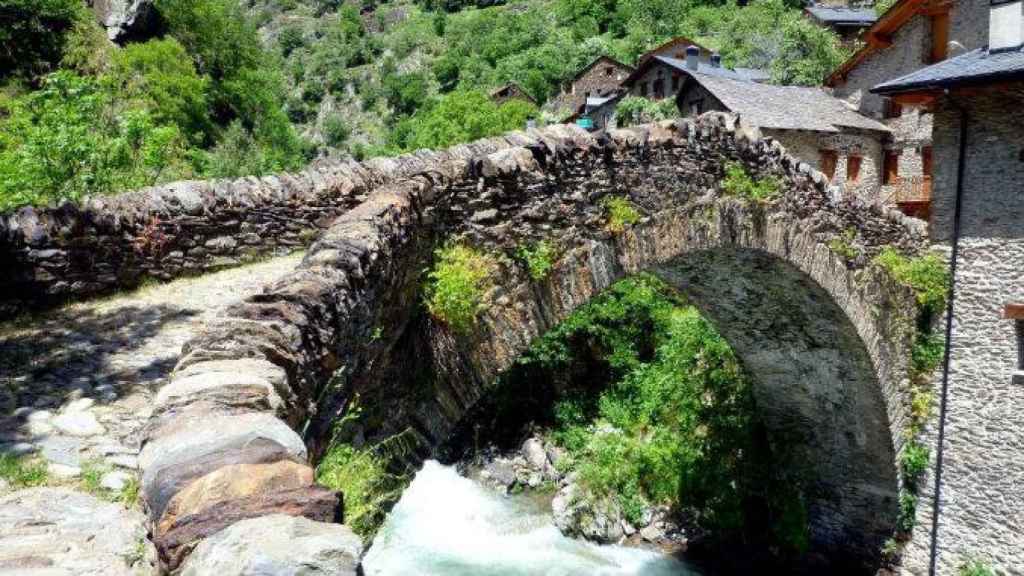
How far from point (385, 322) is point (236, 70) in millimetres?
28501

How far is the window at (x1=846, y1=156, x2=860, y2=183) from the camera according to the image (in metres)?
19.5

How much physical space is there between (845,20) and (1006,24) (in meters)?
28.6

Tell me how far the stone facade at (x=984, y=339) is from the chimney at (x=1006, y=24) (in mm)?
618

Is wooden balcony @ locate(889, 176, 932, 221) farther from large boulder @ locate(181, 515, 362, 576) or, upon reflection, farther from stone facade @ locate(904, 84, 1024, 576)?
large boulder @ locate(181, 515, 362, 576)

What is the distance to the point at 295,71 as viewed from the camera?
221 ft

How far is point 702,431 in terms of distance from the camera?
13.1 metres

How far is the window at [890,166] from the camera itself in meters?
20.1

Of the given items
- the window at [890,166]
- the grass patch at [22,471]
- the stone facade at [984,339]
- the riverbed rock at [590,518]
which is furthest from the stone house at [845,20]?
the grass patch at [22,471]

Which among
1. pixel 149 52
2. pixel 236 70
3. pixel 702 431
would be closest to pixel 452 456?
pixel 702 431

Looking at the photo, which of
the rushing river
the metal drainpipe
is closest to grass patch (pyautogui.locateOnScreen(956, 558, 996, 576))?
the metal drainpipe

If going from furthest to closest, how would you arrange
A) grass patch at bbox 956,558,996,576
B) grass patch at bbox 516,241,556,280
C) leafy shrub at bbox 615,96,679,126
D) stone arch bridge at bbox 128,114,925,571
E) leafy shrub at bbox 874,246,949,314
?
leafy shrub at bbox 615,96,679,126 → leafy shrub at bbox 874,246,949,314 → grass patch at bbox 956,558,996,576 → grass patch at bbox 516,241,556,280 → stone arch bridge at bbox 128,114,925,571

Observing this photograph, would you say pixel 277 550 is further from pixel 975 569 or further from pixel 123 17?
pixel 123 17

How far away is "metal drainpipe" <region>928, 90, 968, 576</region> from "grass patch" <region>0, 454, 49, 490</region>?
33.9 feet

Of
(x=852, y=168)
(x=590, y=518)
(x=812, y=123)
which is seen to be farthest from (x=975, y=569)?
(x=852, y=168)
